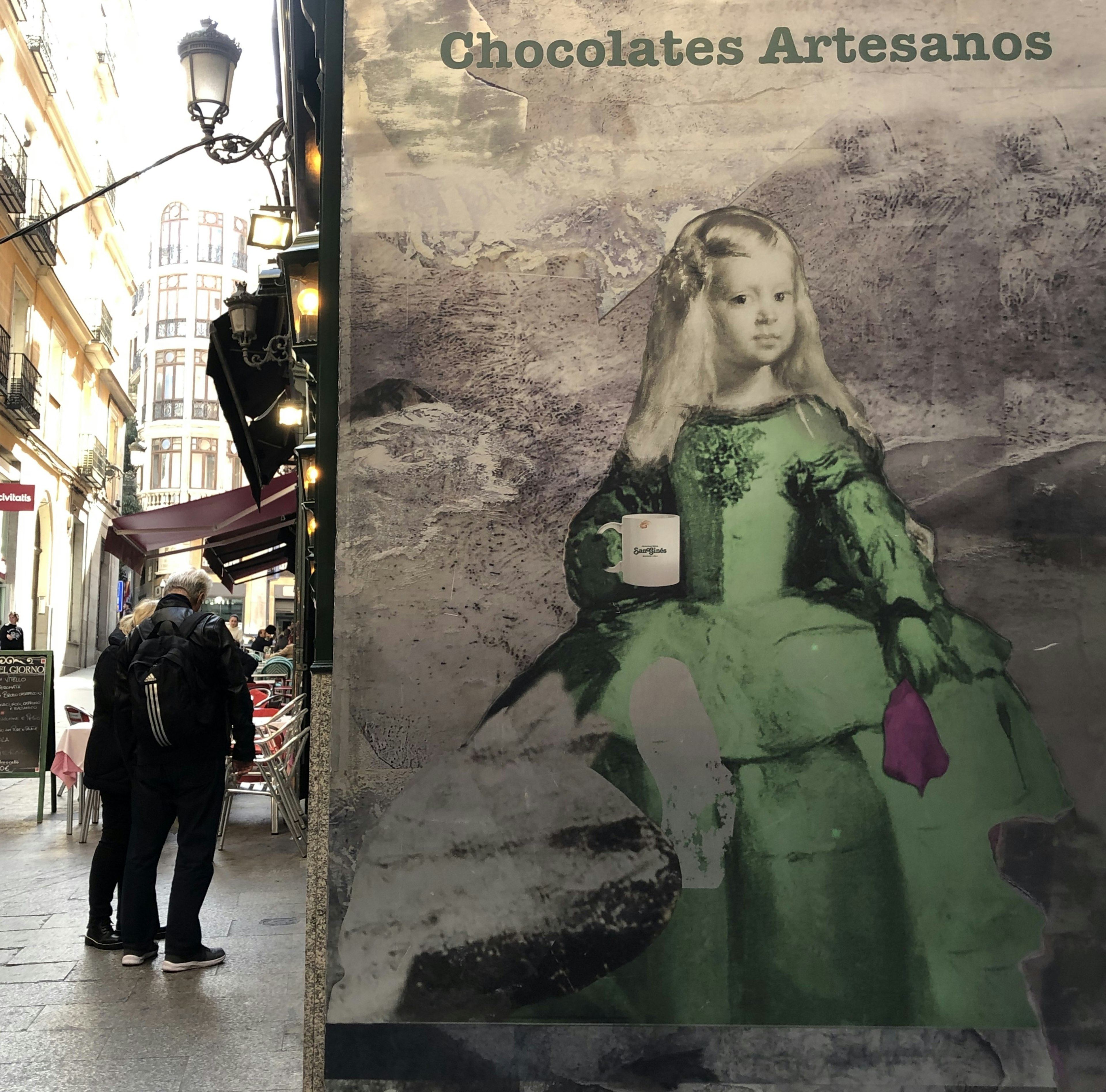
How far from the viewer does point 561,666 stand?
11.7 feet

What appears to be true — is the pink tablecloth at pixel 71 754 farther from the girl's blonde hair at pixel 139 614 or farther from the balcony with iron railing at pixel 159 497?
the balcony with iron railing at pixel 159 497

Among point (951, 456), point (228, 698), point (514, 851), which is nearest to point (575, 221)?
point (951, 456)

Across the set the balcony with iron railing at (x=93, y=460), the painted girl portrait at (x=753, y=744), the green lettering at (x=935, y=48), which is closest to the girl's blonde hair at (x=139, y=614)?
the painted girl portrait at (x=753, y=744)

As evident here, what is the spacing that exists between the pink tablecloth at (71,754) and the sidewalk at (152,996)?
3.56ft

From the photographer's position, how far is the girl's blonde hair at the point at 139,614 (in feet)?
21.2

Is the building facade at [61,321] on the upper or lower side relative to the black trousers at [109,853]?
upper

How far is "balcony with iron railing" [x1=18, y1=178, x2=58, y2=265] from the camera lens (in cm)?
2536

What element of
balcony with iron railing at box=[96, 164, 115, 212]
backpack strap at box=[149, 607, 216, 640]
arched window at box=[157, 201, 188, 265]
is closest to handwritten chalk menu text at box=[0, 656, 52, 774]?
backpack strap at box=[149, 607, 216, 640]

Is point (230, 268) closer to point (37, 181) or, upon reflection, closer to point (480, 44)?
point (37, 181)

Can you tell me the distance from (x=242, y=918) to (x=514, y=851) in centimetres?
360

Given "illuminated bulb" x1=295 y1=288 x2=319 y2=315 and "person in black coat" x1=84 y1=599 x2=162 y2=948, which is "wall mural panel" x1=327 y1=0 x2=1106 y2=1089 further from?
"illuminated bulb" x1=295 y1=288 x2=319 y2=315

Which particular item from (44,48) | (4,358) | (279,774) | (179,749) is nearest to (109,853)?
(179,749)

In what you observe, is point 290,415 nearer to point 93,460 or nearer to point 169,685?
point 169,685

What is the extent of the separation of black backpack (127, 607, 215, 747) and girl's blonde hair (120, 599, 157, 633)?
840mm
